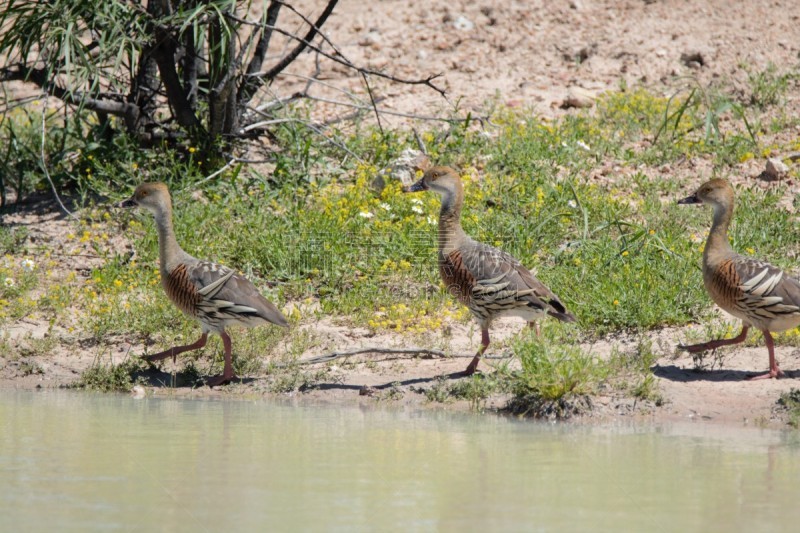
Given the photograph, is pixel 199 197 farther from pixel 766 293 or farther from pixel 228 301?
pixel 766 293

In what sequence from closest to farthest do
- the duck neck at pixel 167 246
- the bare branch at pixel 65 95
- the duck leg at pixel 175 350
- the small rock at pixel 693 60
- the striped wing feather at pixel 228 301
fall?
1. the striped wing feather at pixel 228 301
2. the duck leg at pixel 175 350
3. the duck neck at pixel 167 246
4. the bare branch at pixel 65 95
5. the small rock at pixel 693 60

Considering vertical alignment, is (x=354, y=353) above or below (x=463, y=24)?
below

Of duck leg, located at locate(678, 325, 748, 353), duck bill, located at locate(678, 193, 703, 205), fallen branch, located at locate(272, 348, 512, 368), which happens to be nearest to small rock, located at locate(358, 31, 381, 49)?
duck bill, located at locate(678, 193, 703, 205)

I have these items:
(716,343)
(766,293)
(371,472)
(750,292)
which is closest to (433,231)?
(716,343)

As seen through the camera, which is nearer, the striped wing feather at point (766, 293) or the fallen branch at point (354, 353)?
the striped wing feather at point (766, 293)

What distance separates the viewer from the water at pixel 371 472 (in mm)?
5285

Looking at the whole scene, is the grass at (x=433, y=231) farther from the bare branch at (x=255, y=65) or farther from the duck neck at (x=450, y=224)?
the duck neck at (x=450, y=224)

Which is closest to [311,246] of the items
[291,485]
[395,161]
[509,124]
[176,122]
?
Result: [395,161]

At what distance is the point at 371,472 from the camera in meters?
6.15

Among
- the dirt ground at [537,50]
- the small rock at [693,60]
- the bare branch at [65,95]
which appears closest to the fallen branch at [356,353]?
the dirt ground at [537,50]

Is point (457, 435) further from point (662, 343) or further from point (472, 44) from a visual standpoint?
point (472, 44)

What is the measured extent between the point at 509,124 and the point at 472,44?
247 centimetres

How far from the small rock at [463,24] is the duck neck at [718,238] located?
7.33m

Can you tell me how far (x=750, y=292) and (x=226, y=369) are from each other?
387cm
